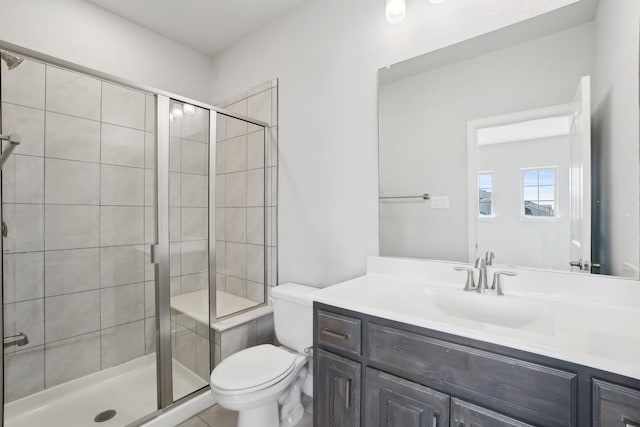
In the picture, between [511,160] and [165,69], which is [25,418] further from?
[511,160]

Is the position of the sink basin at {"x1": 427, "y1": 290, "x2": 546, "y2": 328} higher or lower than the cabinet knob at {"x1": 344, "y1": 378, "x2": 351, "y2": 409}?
higher

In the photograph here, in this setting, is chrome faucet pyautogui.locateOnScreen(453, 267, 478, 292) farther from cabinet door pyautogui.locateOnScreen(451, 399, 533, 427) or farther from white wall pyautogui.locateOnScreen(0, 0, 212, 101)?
white wall pyautogui.locateOnScreen(0, 0, 212, 101)

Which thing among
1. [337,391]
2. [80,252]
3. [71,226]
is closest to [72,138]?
[71,226]

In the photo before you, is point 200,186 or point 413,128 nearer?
point 413,128

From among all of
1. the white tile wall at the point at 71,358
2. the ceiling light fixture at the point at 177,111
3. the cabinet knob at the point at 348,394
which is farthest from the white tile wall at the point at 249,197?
the cabinet knob at the point at 348,394

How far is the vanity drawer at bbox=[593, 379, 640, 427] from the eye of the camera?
2.20 feet

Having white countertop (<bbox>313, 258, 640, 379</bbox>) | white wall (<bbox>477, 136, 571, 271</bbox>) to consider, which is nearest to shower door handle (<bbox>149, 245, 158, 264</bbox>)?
white countertop (<bbox>313, 258, 640, 379</bbox>)

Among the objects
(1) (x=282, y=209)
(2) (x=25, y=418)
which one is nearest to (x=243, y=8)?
(1) (x=282, y=209)

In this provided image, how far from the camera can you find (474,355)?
87 centimetres

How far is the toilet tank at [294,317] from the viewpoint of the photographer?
1688 mm

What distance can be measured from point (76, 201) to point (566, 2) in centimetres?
254

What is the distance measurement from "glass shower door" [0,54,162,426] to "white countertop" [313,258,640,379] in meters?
1.31

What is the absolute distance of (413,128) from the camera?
155cm

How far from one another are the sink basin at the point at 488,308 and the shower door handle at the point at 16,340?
1.91m
